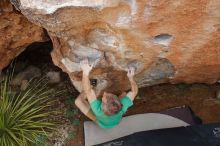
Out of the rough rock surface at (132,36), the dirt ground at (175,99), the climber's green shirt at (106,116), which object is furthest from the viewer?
the dirt ground at (175,99)

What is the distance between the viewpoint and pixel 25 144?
566cm

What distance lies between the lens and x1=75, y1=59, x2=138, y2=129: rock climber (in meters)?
4.83

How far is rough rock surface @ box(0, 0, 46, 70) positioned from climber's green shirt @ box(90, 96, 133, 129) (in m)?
1.20

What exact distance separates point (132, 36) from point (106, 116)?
911 millimetres

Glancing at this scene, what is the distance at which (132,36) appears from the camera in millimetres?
4812

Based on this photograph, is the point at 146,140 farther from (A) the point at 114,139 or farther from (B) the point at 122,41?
(B) the point at 122,41

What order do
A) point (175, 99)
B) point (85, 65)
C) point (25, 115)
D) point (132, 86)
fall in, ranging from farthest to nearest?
point (175, 99) → point (25, 115) → point (132, 86) → point (85, 65)

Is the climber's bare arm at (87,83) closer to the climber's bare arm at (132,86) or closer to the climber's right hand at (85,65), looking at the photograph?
the climber's right hand at (85,65)

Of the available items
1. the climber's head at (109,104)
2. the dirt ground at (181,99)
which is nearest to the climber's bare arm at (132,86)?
the climber's head at (109,104)

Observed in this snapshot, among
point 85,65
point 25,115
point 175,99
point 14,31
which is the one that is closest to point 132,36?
point 85,65

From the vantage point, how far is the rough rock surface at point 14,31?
5215 mm

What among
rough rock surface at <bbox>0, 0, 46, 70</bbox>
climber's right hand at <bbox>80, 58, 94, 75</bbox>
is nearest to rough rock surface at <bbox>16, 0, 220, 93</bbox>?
climber's right hand at <bbox>80, 58, 94, 75</bbox>

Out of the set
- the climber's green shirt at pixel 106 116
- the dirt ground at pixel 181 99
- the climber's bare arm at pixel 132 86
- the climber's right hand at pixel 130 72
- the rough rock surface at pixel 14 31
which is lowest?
the dirt ground at pixel 181 99

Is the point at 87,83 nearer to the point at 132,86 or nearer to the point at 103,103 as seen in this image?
the point at 103,103
